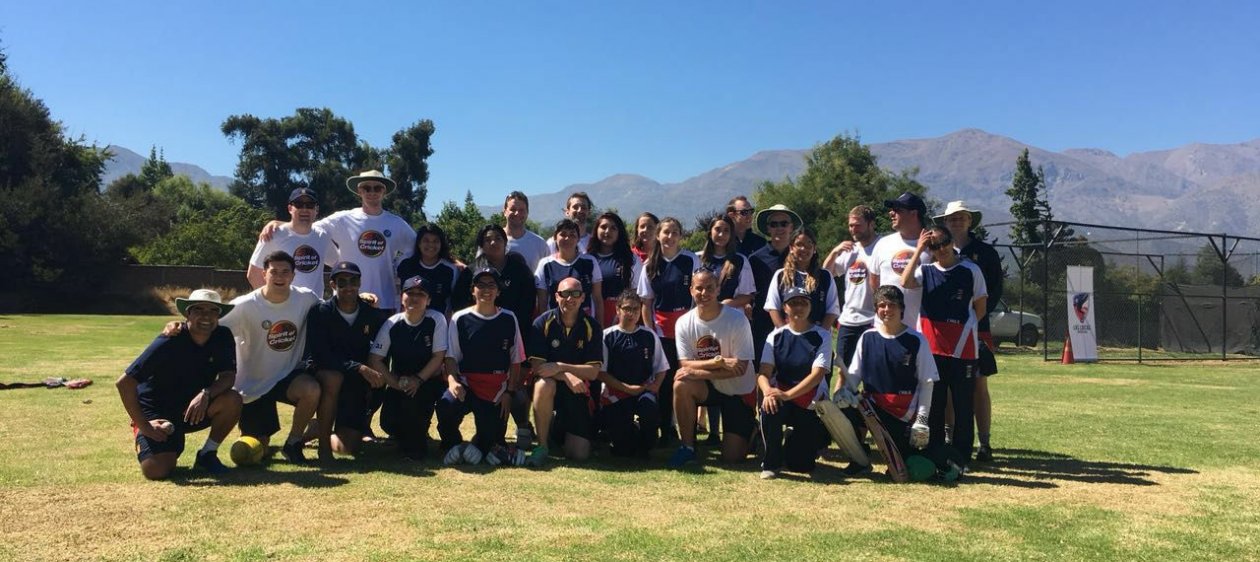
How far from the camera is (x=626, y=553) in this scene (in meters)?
4.18

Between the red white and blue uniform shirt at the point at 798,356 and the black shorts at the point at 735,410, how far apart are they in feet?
1.09

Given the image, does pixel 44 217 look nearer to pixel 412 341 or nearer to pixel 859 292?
pixel 412 341

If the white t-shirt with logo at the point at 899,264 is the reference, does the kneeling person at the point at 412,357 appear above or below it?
below

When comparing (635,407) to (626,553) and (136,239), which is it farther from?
(136,239)

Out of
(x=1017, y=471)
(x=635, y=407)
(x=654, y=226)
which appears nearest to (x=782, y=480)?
(x=635, y=407)

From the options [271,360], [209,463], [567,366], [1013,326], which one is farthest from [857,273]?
[1013,326]

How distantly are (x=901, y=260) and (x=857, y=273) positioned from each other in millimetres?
593

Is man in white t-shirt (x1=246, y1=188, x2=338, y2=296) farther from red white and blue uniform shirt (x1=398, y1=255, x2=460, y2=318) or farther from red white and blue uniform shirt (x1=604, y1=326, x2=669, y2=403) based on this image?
red white and blue uniform shirt (x1=604, y1=326, x2=669, y2=403)

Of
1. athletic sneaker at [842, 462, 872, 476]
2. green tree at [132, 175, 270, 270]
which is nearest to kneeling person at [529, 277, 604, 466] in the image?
athletic sneaker at [842, 462, 872, 476]

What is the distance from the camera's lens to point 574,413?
690 cm

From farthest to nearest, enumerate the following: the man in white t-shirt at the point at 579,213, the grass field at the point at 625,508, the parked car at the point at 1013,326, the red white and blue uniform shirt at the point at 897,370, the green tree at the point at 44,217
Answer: the green tree at the point at 44,217 < the parked car at the point at 1013,326 < the man in white t-shirt at the point at 579,213 < the red white and blue uniform shirt at the point at 897,370 < the grass field at the point at 625,508

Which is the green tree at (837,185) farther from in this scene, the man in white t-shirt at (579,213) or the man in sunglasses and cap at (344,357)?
the man in sunglasses and cap at (344,357)

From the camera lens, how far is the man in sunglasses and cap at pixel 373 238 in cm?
782

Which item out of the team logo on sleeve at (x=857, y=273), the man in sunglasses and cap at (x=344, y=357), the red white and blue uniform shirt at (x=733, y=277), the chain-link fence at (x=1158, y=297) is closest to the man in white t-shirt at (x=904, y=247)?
the team logo on sleeve at (x=857, y=273)
